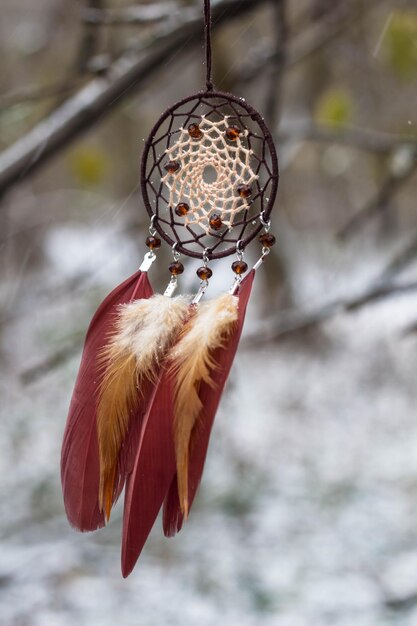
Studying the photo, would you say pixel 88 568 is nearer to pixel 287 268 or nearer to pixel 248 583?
pixel 248 583

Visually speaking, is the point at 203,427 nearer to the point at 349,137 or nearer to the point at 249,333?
the point at 249,333

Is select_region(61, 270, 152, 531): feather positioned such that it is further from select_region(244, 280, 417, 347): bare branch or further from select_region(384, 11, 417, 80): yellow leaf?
select_region(384, 11, 417, 80): yellow leaf

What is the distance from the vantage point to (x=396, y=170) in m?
1.70

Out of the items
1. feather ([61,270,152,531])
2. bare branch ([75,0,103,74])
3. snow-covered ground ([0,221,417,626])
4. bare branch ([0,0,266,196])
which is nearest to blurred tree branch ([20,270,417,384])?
snow-covered ground ([0,221,417,626])

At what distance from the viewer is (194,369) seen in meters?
0.64

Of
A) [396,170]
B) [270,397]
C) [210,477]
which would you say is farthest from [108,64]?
[270,397]

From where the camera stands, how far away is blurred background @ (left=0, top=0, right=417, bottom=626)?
150 cm

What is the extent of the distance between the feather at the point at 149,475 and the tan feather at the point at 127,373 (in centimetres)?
3

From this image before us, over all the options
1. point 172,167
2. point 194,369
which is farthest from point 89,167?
point 194,369

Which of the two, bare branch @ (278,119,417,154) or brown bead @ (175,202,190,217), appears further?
bare branch @ (278,119,417,154)

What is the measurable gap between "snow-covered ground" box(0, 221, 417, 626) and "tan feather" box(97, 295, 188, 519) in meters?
0.88

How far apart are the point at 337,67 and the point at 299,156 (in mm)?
641

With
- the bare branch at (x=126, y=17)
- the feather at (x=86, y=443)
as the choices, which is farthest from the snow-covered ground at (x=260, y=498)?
the feather at (x=86, y=443)

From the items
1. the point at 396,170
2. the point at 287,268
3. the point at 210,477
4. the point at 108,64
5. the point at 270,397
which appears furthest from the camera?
the point at 287,268
